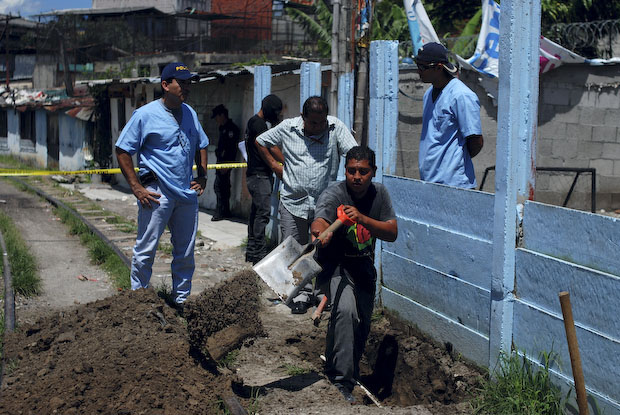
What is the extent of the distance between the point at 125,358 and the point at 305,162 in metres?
2.43

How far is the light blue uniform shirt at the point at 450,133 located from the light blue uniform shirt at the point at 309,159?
105 centimetres

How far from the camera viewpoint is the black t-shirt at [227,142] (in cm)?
1287

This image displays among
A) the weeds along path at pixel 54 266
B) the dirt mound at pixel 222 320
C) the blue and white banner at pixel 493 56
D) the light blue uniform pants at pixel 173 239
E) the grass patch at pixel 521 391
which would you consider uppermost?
the blue and white banner at pixel 493 56

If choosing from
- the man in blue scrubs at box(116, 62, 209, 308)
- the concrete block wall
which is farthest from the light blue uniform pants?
the concrete block wall

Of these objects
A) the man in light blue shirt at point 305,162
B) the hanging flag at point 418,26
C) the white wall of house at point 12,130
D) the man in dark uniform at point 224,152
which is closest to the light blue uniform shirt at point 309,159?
the man in light blue shirt at point 305,162

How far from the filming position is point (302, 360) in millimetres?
5566

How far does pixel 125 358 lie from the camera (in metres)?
4.95

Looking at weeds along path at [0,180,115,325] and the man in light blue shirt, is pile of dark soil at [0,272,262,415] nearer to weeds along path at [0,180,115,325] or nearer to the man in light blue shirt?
the man in light blue shirt

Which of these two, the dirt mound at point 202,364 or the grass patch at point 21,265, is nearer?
the dirt mound at point 202,364

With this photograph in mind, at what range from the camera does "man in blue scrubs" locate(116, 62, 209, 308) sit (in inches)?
237

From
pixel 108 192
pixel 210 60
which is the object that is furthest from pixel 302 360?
pixel 210 60

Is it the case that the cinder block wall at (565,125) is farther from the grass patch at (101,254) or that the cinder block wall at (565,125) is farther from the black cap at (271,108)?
the grass patch at (101,254)

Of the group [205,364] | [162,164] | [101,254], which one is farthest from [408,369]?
[101,254]

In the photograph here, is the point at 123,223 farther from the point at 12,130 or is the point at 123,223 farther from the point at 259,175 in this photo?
the point at 12,130
